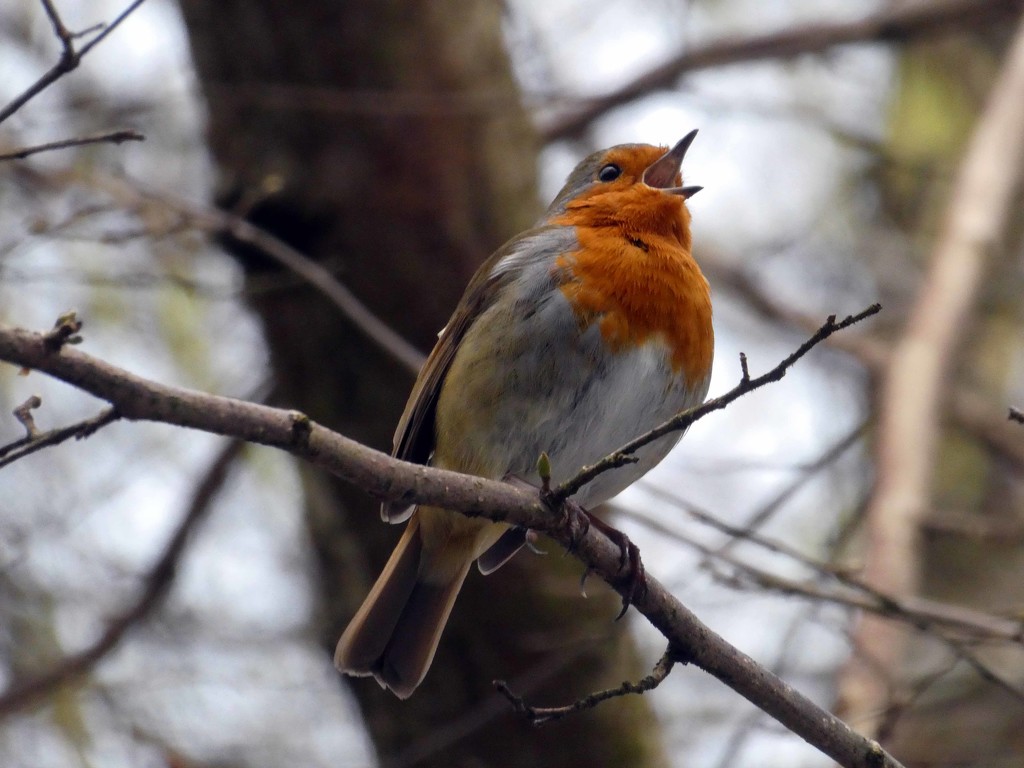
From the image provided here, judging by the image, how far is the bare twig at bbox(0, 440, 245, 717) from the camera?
14.1 ft

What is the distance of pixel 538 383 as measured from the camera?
10.1 feet

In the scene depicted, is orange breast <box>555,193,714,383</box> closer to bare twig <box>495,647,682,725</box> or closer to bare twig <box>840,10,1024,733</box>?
bare twig <box>495,647,682,725</box>

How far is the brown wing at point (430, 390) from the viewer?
333 centimetres

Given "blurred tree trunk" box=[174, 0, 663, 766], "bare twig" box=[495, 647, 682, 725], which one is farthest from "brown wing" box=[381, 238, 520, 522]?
"blurred tree trunk" box=[174, 0, 663, 766]

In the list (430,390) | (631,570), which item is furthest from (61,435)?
(430,390)

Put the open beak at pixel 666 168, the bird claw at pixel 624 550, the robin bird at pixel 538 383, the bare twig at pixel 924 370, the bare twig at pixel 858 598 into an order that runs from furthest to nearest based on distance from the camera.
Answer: the bare twig at pixel 924 370
the open beak at pixel 666 168
the bare twig at pixel 858 598
the robin bird at pixel 538 383
the bird claw at pixel 624 550

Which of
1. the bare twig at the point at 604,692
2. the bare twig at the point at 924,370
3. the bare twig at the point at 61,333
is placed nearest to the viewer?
the bare twig at the point at 61,333

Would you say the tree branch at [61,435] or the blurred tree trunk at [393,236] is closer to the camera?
the tree branch at [61,435]

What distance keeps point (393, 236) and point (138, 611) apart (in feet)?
5.73

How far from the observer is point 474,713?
4566mm

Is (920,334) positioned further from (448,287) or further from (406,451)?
(406,451)

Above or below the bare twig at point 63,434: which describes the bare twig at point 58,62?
above

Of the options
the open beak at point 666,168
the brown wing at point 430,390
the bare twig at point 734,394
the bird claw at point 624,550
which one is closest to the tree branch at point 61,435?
the bare twig at point 734,394

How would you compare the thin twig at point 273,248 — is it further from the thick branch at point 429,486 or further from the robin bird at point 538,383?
the thick branch at point 429,486
